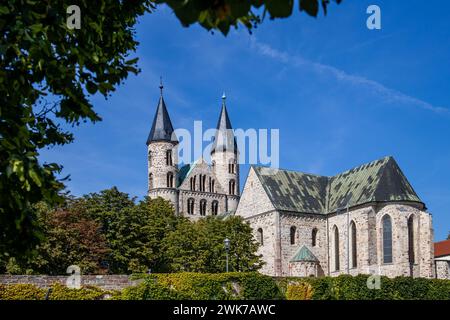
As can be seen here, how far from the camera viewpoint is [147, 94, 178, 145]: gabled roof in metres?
78.9

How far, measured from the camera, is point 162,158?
78562mm

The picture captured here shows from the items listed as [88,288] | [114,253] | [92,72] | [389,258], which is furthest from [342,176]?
[92,72]

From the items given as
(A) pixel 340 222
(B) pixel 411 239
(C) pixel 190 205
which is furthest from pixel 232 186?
(B) pixel 411 239

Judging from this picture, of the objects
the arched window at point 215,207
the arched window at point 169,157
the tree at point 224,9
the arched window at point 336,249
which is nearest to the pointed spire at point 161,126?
the arched window at point 169,157

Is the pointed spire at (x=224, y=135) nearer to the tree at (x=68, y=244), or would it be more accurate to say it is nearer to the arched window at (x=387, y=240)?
the arched window at (x=387, y=240)

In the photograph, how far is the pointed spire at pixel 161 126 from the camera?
259 ft

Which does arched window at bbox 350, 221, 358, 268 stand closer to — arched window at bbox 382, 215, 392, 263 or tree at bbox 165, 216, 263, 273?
arched window at bbox 382, 215, 392, 263

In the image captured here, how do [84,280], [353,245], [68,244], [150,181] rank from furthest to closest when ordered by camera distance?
[150,181]
[353,245]
[68,244]
[84,280]

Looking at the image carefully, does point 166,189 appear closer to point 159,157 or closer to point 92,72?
point 159,157

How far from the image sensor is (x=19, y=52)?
24.1ft

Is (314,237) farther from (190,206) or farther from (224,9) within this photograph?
(224,9)

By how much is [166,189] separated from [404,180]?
125 ft

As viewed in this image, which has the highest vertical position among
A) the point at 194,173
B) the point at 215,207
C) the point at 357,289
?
the point at 194,173

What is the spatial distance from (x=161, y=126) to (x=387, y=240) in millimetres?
40524
